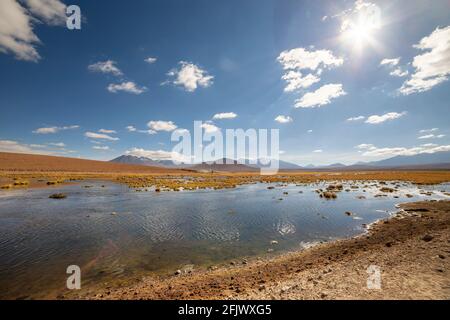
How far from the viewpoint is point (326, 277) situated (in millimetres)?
7898

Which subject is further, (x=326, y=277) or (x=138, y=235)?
(x=138, y=235)

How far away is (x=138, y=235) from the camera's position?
14.9 metres

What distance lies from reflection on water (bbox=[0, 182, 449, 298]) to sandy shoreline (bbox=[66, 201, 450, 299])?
1548 mm

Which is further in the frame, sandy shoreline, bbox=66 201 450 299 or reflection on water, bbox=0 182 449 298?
reflection on water, bbox=0 182 449 298

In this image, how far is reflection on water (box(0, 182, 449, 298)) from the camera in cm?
986

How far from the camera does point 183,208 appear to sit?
24.2 metres

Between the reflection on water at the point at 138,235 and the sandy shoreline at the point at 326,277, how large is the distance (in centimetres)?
155

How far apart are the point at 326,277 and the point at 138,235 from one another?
12.1 m

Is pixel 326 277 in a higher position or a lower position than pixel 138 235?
higher

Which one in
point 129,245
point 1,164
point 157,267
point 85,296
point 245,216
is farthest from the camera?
point 1,164

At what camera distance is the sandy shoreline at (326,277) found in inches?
262
